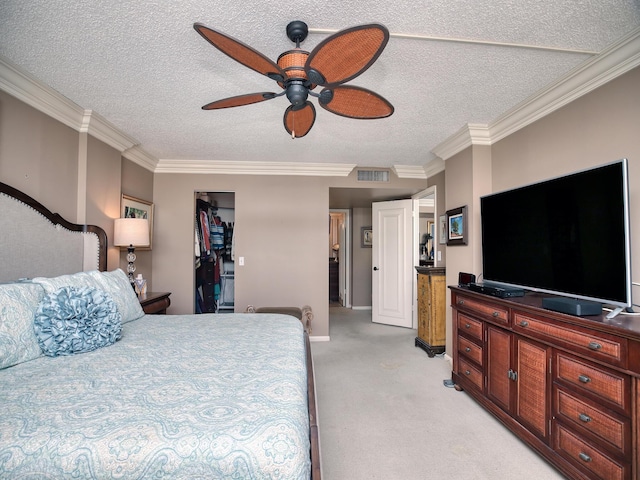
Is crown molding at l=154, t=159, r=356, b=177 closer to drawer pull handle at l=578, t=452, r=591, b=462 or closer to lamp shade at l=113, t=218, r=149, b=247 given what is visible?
lamp shade at l=113, t=218, r=149, b=247

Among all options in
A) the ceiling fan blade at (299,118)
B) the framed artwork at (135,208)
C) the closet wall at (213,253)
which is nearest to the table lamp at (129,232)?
the framed artwork at (135,208)

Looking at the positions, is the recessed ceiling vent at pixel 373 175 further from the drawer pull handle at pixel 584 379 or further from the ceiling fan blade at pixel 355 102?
the drawer pull handle at pixel 584 379

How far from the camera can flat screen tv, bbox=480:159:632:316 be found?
1562 mm

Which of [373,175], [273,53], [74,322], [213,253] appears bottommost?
[74,322]

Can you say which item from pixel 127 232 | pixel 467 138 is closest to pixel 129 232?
pixel 127 232

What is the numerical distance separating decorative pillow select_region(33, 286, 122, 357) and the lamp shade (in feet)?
4.53

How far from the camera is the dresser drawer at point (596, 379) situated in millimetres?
1396

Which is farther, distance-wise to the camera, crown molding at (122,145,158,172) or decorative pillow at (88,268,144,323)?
crown molding at (122,145,158,172)

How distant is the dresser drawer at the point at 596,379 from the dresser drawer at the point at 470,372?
0.80 m

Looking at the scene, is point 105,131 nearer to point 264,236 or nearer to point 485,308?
point 264,236

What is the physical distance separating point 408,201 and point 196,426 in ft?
15.2

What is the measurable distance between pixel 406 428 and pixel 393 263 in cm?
318

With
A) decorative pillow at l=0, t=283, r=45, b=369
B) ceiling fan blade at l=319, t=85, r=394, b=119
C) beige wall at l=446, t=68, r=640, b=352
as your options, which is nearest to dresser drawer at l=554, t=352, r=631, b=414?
beige wall at l=446, t=68, r=640, b=352

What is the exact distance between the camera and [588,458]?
154 centimetres
